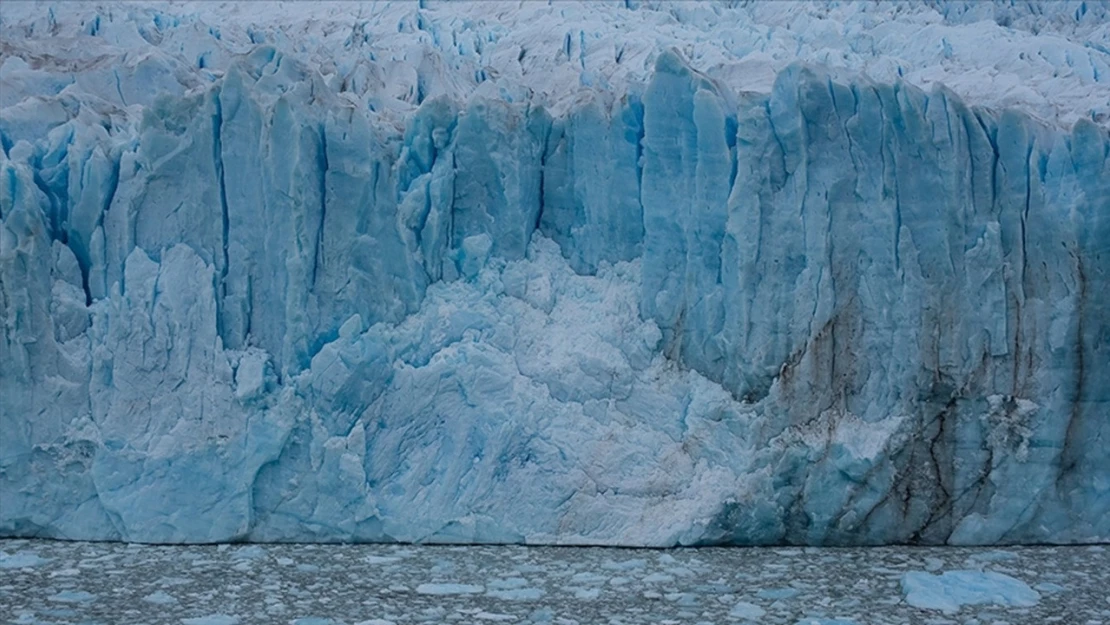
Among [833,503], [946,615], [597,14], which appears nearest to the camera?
[946,615]

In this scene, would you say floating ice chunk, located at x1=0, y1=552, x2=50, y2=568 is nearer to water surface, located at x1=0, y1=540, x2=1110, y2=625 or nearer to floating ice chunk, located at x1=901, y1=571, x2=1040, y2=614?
water surface, located at x1=0, y1=540, x2=1110, y2=625

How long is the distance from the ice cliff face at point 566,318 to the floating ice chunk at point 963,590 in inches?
18.4

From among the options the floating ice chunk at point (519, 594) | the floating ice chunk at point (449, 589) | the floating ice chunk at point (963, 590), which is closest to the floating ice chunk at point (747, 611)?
the floating ice chunk at point (963, 590)

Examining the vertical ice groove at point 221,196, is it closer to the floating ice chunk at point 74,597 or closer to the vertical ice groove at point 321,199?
the vertical ice groove at point 321,199

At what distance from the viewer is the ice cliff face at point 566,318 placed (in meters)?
4.70

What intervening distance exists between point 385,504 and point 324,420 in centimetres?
42

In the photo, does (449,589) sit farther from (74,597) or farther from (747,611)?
(74,597)

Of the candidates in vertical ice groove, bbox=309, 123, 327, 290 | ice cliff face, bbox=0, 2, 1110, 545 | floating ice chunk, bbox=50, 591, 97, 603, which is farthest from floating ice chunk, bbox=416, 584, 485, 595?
vertical ice groove, bbox=309, 123, 327, 290

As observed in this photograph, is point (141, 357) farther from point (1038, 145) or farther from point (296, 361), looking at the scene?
point (1038, 145)

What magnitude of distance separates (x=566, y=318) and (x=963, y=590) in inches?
73.0

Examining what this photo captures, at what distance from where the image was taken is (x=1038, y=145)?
15.6 ft

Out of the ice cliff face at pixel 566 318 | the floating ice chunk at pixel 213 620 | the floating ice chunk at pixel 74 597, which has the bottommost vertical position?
the floating ice chunk at pixel 213 620

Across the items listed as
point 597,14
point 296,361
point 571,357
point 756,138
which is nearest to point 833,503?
point 571,357

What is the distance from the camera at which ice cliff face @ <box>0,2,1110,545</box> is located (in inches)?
185
